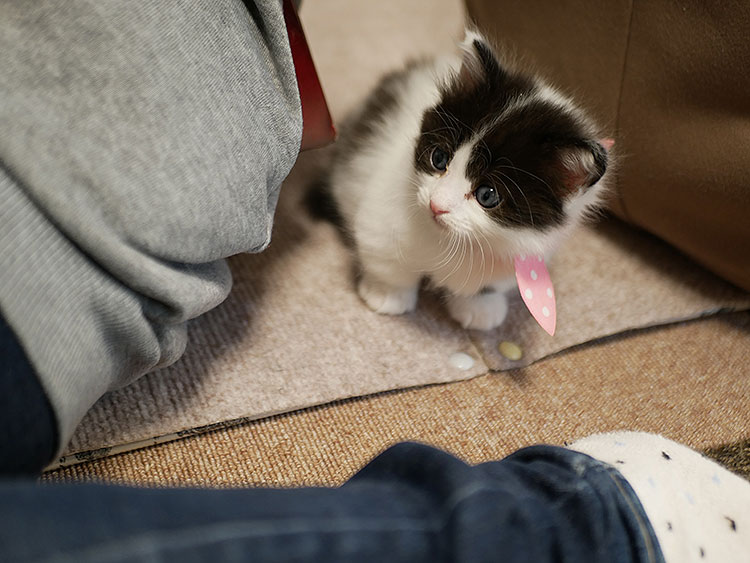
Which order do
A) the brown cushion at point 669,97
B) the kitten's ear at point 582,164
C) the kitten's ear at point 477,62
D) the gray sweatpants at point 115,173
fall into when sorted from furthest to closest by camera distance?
the brown cushion at point 669,97 < the kitten's ear at point 477,62 < the kitten's ear at point 582,164 < the gray sweatpants at point 115,173

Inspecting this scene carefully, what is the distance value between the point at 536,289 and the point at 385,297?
29cm

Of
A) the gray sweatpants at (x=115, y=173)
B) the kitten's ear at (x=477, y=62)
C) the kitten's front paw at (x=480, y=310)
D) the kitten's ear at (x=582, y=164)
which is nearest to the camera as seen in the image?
the gray sweatpants at (x=115, y=173)

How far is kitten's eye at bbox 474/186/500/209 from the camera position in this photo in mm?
902

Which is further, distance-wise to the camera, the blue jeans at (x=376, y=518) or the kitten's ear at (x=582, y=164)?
the kitten's ear at (x=582, y=164)

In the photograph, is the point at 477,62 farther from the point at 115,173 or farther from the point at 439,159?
the point at 115,173

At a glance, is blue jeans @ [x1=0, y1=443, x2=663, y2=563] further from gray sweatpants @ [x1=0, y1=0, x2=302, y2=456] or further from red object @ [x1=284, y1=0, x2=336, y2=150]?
red object @ [x1=284, y1=0, x2=336, y2=150]

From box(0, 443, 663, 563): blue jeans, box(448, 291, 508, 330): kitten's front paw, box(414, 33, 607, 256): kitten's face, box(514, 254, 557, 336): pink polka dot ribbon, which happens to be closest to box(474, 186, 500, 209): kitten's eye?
box(414, 33, 607, 256): kitten's face

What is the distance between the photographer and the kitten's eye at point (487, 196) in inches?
35.5

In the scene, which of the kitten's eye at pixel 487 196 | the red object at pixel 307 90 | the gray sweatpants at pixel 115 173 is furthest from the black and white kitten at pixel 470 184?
the gray sweatpants at pixel 115 173

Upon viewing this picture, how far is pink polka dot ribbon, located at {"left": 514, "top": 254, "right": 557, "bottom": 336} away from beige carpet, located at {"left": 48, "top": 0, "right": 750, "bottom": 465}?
0.54 ft

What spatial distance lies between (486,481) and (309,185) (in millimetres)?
911

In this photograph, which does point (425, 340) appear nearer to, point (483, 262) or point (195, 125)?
point (483, 262)

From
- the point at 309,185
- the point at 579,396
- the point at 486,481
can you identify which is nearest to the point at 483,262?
the point at 579,396

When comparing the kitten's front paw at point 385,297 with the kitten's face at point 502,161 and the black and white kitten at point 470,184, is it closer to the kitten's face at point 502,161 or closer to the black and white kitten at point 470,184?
the black and white kitten at point 470,184
